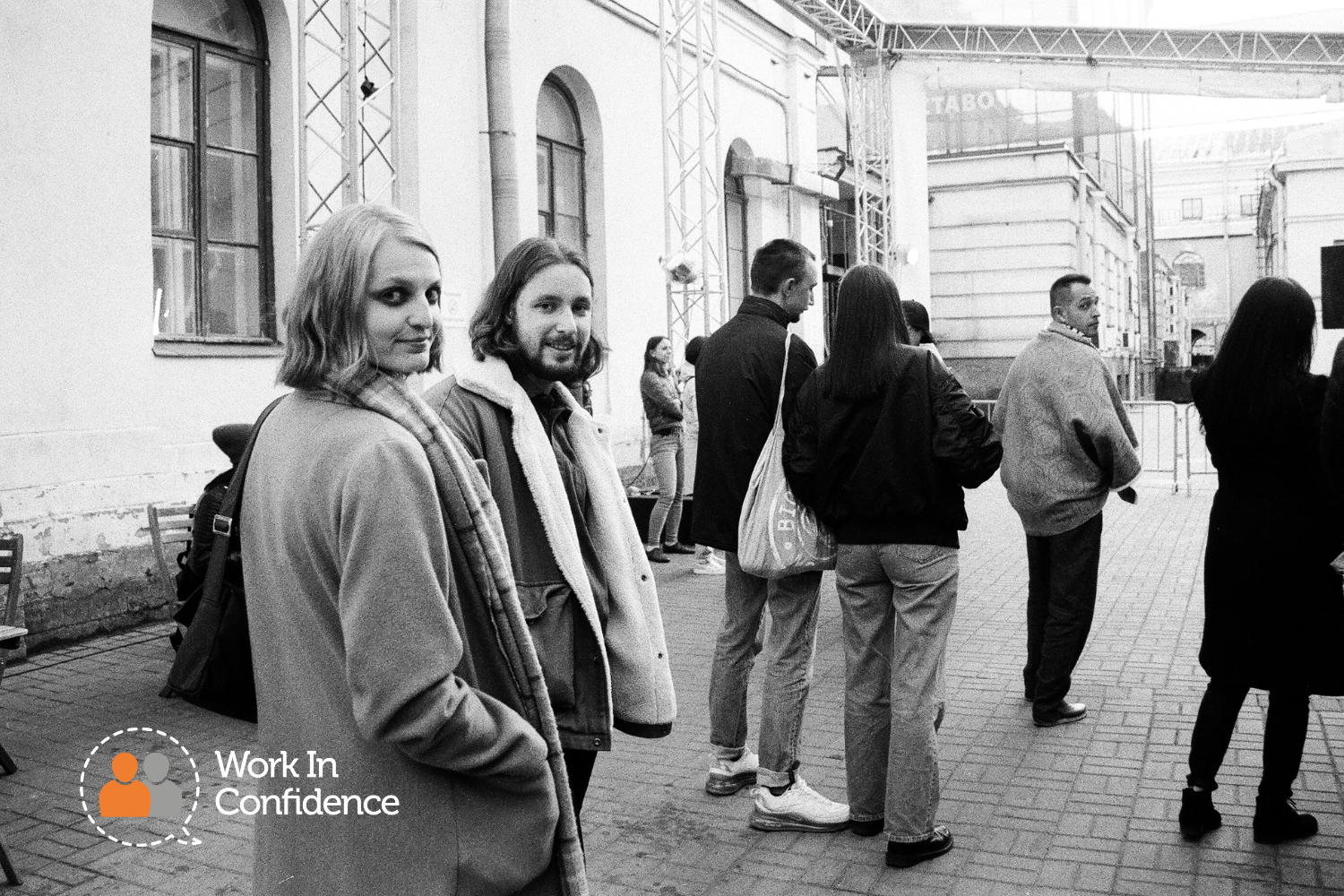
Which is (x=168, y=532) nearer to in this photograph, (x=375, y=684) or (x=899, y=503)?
(x=899, y=503)

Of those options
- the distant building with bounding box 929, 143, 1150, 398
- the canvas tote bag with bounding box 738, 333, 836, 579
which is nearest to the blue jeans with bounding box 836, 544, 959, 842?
the canvas tote bag with bounding box 738, 333, 836, 579

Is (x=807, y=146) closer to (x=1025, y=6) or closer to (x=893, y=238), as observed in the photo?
(x=893, y=238)

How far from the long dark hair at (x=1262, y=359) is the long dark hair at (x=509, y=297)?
2493mm

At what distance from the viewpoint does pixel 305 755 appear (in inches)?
76.2

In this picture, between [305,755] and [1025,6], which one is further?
[1025,6]

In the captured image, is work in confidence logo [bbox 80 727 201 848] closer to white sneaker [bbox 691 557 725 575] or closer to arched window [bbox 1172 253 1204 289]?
white sneaker [bbox 691 557 725 575]

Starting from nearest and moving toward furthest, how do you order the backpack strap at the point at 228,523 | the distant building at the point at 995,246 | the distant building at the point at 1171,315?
the backpack strap at the point at 228,523 → the distant building at the point at 995,246 → the distant building at the point at 1171,315

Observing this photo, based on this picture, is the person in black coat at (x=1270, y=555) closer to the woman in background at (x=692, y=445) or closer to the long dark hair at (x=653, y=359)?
the woman in background at (x=692, y=445)

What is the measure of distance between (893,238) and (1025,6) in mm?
21185

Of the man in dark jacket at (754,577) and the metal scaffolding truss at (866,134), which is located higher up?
the metal scaffolding truss at (866,134)

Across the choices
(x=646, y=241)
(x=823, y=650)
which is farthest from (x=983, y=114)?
(x=823, y=650)

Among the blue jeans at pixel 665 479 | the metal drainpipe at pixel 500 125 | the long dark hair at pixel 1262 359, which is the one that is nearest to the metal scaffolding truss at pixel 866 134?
the metal drainpipe at pixel 500 125

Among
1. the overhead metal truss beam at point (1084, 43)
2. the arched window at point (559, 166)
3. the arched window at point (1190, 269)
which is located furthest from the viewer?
→ the arched window at point (1190, 269)

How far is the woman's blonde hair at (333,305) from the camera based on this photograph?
6.48 ft
